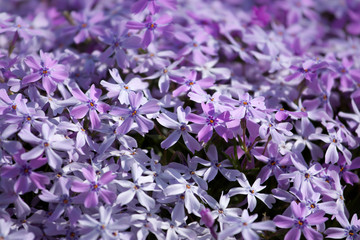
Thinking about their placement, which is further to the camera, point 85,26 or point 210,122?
point 85,26

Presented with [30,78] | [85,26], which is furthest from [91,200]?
[85,26]

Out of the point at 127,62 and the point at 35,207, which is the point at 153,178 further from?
the point at 127,62

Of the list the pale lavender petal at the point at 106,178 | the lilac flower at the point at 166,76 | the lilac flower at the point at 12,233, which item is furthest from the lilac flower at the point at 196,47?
the lilac flower at the point at 12,233

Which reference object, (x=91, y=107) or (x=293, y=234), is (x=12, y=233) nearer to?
(x=91, y=107)

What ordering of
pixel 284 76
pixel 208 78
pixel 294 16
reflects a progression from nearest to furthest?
pixel 208 78
pixel 284 76
pixel 294 16

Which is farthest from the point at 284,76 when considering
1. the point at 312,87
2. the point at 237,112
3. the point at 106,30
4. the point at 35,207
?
the point at 35,207

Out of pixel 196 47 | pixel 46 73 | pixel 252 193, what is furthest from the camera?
pixel 196 47

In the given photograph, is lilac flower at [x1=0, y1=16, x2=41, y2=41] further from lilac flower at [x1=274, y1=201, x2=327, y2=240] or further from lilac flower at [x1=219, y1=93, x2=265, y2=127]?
lilac flower at [x1=274, y1=201, x2=327, y2=240]
